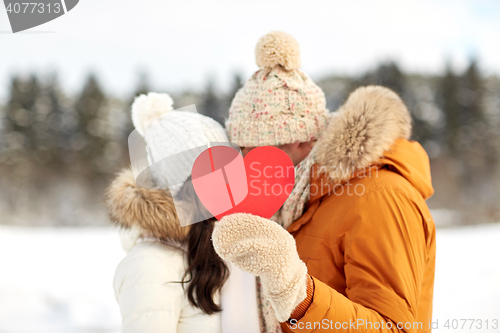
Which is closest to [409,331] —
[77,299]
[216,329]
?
[216,329]

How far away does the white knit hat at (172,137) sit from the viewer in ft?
4.02

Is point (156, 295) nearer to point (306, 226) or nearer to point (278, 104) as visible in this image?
point (306, 226)

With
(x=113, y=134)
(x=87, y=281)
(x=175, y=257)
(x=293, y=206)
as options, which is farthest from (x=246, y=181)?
(x=113, y=134)

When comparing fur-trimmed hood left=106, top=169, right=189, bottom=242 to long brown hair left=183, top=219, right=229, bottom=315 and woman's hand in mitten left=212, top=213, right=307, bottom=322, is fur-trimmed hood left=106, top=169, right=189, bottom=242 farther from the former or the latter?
woman's hand in mitten left=212, top=213, right=307, bottom=322

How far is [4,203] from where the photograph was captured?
11039 mm

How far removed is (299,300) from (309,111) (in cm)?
76

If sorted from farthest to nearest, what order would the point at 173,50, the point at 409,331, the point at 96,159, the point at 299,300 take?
1. the point at 173,50
2. the point at 96,159
3. the point at 409,331
4. the point at 299,300

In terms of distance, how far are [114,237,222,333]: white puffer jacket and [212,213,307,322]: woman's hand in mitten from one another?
22.3 inches

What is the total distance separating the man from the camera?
822 mm

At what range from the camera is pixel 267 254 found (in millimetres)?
790

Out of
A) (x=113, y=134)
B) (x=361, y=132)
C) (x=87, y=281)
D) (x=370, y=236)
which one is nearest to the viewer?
(x=370, y=236)

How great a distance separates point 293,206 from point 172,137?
0.53 meters

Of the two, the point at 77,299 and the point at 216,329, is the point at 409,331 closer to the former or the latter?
the point at 216,329

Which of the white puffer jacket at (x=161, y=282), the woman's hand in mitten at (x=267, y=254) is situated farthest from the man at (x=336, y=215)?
the white puffer jacket at (x=161, y=282)
